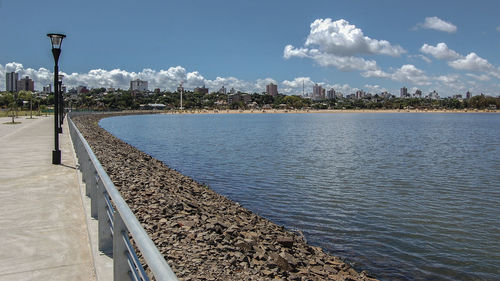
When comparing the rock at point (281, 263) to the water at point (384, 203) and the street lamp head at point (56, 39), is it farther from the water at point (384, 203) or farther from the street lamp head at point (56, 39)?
the street lamp head at point (56, 39)

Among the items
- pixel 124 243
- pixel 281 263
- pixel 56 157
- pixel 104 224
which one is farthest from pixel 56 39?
pixel 124 243

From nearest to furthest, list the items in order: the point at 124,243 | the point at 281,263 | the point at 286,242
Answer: the point at 124,243, the point at 281,263, the point at 286,242

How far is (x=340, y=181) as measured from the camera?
1830cm

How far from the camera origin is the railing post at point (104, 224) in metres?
5.15

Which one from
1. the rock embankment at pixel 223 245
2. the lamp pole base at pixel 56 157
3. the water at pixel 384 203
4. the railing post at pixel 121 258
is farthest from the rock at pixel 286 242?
the lamp pole base at pixel 56 157

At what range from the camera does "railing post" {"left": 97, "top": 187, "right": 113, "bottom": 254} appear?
515 cm

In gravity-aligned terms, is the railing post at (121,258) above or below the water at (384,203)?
above

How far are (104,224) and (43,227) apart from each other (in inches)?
81.9

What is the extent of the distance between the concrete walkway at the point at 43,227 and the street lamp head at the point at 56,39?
403 cm

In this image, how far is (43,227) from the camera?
6621mm

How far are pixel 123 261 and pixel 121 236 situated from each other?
217 millimetres

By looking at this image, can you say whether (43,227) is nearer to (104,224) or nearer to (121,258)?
(104,224)

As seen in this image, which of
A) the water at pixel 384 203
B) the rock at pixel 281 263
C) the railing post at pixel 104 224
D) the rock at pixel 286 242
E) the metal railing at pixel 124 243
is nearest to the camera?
the metal railing at pixel 124 243

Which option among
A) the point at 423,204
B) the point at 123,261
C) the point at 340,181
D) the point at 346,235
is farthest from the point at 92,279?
the point at 340,181
